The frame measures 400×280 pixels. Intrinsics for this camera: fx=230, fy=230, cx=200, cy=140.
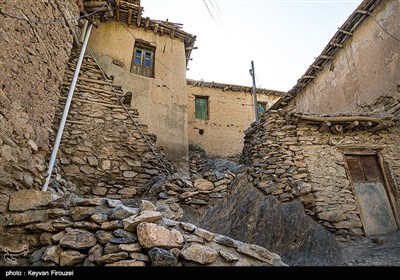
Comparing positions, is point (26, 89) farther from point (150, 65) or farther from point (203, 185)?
point (150, 65)

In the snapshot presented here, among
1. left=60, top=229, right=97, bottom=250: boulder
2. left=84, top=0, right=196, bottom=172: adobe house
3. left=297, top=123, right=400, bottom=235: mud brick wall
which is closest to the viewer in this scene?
left=60, top=229, right=97, bottom=250: boulder

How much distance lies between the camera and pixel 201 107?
11602 millimetres

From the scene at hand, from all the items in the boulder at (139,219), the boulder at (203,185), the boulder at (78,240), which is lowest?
the boulder at (78,240)

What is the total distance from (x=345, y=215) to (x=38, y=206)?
5.35 meters

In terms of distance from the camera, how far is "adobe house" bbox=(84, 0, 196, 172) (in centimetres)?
661

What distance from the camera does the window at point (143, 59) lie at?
7.38 meters

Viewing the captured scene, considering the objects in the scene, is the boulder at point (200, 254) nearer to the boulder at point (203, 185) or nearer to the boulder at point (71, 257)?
the boulder at point (71, 257)

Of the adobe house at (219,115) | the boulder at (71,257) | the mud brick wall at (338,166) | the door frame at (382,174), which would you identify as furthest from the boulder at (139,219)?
the adobe house at (219,115)

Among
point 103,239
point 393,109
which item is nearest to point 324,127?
point 393,109

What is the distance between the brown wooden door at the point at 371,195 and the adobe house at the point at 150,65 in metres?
4.22

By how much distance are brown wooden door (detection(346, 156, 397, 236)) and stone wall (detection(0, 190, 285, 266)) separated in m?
4.08

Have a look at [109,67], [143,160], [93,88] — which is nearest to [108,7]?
[109,67]

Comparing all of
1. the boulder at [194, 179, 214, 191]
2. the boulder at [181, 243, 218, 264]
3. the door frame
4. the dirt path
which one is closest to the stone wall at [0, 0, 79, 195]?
the boulder at [181, 243, 218, 264]

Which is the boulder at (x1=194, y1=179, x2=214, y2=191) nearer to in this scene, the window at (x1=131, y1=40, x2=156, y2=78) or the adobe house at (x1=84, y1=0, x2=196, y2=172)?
the adobe house at (x1=84, y1=0, x2=196, y2=172)
